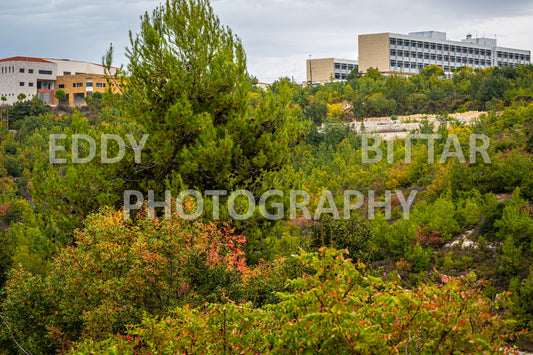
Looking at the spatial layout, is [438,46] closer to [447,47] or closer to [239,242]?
[447,47]

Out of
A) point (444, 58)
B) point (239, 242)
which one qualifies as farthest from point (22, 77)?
point (239, 242)

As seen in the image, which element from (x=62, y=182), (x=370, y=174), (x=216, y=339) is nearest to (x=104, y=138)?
(x=62, y=182)

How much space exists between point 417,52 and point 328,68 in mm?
13484

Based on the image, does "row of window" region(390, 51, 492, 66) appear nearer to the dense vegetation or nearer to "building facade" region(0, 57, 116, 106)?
"building facade" region(0, 57, 116, 106)

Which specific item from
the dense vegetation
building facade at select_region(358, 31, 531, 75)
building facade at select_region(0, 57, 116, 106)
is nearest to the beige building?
building facade at select_region(358, 31, 531, 75)

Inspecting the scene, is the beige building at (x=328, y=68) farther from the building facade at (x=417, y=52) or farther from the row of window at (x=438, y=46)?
the row of window at (x=438, y=46)

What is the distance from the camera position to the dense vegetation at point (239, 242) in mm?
4379

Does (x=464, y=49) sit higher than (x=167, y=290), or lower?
higher

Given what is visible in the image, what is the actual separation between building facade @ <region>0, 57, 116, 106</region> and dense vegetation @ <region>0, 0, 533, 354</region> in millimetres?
53108

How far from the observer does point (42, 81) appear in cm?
7831

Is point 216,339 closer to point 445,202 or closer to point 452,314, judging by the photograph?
point 452,314

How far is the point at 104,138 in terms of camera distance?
13227 millimetres

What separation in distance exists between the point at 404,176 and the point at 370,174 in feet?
5.29

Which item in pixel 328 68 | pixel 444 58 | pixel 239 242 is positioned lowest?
pixel 239 242
